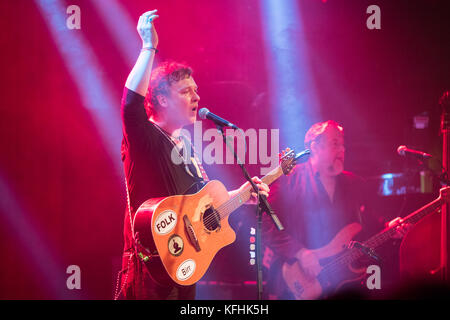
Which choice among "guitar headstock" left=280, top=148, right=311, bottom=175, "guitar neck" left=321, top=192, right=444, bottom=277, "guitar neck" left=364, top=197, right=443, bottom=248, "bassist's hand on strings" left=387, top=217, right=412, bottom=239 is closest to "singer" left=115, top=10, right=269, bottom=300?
"guitar headstock" left=280, top=148, right=311, bottom=175

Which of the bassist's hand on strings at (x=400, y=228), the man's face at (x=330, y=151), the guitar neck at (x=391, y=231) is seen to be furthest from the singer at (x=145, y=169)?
the bassist's hand on strings at (x=400, y=228)

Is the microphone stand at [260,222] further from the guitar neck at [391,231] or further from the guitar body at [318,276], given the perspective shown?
the guitar neck at [391,231]

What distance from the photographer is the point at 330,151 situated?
13.3 ft

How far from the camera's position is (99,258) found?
454 centimetres

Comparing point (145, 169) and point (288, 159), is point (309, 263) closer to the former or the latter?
point (288, 159)

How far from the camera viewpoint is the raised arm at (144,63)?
8.47 feet

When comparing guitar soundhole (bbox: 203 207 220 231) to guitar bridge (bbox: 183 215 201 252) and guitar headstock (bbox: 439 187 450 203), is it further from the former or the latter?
guitar headstock (bbox: 439 187 450 203)

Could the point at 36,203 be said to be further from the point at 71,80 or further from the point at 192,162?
the point at 192,162

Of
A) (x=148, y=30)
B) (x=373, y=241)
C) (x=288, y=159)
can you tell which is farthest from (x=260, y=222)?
(x=373, y=241)

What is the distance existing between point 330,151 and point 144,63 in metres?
2.15

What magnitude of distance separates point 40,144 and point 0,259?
1.20m

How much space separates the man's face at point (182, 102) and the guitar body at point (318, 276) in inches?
65.8

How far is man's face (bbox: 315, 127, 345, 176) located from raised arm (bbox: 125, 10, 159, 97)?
6.70ft
